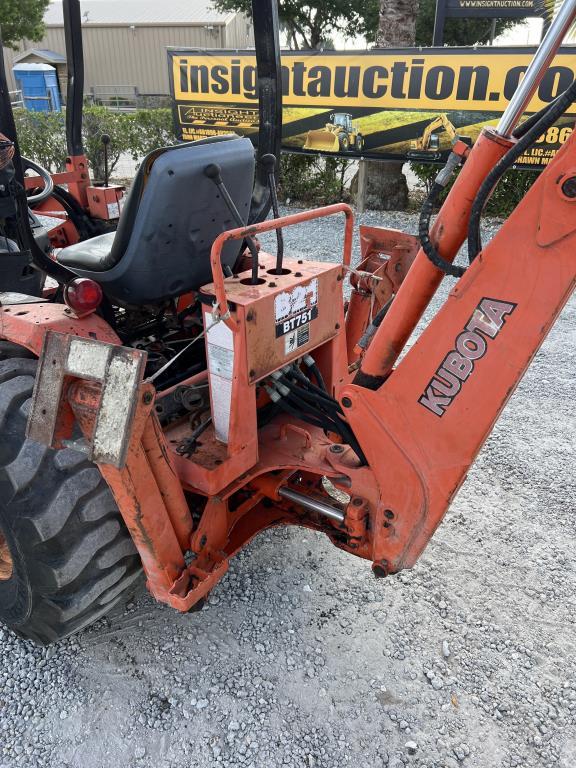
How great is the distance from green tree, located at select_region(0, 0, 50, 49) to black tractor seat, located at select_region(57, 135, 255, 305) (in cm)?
2313

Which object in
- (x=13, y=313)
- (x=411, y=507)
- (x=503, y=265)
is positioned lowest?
(x=411, y=507)

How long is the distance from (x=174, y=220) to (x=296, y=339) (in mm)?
592

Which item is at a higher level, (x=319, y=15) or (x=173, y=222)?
(x=319, y=15)

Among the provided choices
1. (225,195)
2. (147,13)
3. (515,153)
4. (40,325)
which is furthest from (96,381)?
(147,13)

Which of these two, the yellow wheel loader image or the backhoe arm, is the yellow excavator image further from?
the backhoe arm

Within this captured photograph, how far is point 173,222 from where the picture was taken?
6.99ft

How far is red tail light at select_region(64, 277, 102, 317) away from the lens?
1968mm

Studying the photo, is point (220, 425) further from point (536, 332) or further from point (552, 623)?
point (552, 623)

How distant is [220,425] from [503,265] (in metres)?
1.05

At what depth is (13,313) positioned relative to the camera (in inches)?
80.3

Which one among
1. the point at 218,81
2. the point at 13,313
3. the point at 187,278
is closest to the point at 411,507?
the point at 187,278

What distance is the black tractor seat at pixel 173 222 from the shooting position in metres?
2.04

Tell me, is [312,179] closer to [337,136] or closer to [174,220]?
[337,136]

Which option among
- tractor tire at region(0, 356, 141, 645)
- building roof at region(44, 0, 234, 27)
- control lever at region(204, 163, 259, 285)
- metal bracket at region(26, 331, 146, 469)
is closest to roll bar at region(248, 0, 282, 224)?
control lever at region(204, 163, 259, 285)
